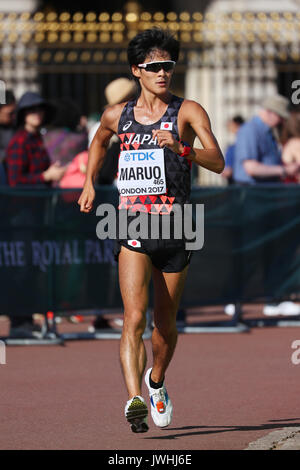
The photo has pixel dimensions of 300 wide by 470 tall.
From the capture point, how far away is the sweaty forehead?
7.10 meters

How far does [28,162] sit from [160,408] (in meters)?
5.05

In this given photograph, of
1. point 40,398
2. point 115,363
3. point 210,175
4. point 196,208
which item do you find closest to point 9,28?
point 210,175

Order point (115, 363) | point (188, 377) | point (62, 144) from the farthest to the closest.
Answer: point (62, 144) < point (115, 363) < point (188, 377)

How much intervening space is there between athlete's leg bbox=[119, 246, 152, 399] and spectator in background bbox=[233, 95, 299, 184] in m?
6.17

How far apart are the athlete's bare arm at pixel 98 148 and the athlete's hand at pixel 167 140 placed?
23.5 inches

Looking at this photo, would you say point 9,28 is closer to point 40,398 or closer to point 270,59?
point 270,59

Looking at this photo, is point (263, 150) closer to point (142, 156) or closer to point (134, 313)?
point (142, 156)

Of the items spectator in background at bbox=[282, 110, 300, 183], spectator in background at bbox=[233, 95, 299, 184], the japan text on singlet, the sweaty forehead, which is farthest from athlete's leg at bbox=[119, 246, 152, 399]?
spectator in background at bbox=[282, 110, 300, 183]

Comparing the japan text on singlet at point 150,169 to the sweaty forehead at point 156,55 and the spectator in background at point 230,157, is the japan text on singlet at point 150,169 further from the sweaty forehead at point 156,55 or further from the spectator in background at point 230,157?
the spectator in background at point 230,157

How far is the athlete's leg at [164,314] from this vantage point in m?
7.17

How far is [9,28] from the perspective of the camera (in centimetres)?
2011

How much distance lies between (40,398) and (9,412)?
62 cm

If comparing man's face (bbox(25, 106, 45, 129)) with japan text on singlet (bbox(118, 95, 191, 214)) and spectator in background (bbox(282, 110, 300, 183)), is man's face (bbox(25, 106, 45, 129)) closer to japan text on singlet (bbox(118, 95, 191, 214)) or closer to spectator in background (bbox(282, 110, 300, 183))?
spectator in background (bbox(282, 110, 300, 183))

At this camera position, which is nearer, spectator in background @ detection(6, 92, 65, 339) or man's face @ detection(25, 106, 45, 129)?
spectator in background @ detection(6, 92, 65, 339)
